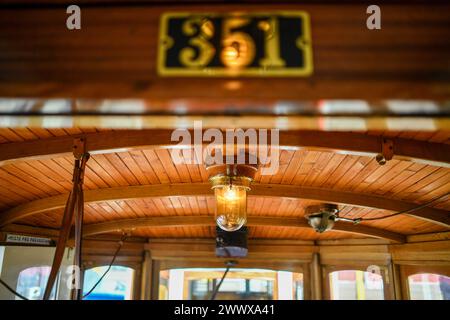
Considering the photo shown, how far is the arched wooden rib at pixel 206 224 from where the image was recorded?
5.44 metres

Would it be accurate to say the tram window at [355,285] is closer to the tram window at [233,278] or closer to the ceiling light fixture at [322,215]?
the tram window at [233,278]

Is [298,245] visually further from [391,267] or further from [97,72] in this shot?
[97,72]

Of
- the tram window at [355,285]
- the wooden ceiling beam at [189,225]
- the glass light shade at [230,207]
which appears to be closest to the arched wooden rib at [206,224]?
the wooden ceiling beam at [189,225]

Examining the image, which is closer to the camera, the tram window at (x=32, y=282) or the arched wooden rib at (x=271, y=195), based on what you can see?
the arched wooden rib at (x=271, y=195)

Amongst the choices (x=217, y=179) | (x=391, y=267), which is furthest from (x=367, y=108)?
(x=391, y=267)

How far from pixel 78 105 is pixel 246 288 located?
11595 mm

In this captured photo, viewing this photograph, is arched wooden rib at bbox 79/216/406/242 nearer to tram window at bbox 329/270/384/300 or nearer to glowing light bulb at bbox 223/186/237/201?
tram window at bbox 329/270/384/300

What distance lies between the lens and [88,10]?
1.69 metres

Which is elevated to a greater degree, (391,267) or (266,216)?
(266,216)

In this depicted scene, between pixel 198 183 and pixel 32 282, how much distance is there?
3434mm

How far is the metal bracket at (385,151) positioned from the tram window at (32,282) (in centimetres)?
502

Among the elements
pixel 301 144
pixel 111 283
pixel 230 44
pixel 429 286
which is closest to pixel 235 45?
pixel 230 44

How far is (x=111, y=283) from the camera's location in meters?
8.20

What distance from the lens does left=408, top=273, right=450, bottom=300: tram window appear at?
5633 millimetres
